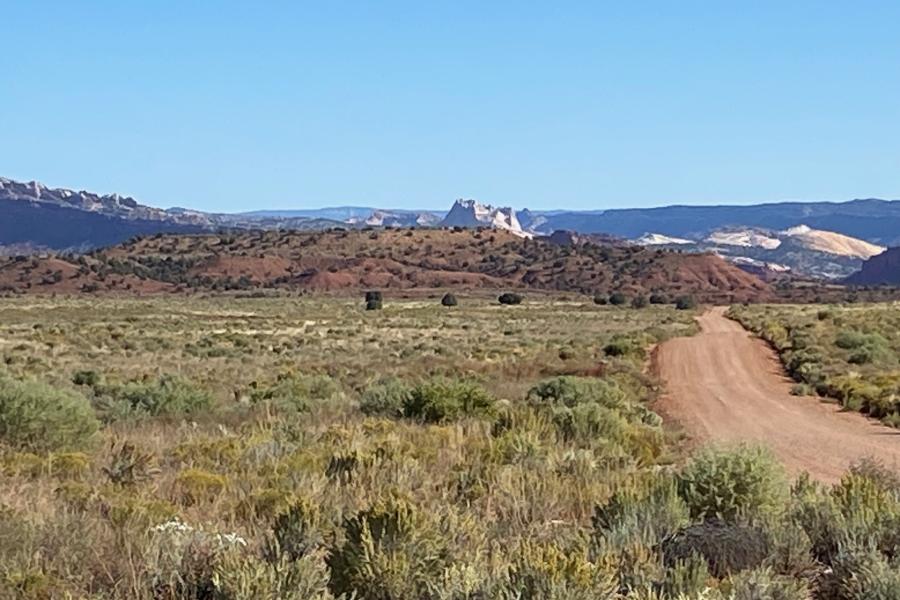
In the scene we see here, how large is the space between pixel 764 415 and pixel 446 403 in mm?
8293

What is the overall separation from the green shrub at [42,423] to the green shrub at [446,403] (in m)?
5.27

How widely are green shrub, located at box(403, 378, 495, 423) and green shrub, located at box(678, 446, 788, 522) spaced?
7.64 metres

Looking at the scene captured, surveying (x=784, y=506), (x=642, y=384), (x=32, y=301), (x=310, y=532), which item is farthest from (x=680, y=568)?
(x=32, y=301)

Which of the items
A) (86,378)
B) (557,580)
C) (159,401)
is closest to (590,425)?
(159,401)

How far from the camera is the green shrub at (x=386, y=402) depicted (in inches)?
680

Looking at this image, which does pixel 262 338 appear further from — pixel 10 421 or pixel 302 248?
pixel 302 248

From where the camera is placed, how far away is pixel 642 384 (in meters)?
27.9

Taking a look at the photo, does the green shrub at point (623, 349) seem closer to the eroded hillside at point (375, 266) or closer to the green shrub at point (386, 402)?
the green shrub at point (386, 402)

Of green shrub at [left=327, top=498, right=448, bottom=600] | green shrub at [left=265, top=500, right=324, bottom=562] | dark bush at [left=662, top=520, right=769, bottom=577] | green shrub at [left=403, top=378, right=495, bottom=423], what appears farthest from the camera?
green shrub at [left=403, top=378, right=495, bottom=423]

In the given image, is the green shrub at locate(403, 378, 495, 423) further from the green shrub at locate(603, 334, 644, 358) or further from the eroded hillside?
the eroded hillside

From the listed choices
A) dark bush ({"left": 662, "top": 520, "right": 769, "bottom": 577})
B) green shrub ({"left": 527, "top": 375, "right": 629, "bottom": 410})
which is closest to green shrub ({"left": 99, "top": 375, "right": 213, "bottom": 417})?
green shrub ({"left": 527, "top": 375, "right": 629, "bottom": 410})

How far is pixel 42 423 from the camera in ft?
40.6

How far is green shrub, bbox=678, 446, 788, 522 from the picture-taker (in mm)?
8180

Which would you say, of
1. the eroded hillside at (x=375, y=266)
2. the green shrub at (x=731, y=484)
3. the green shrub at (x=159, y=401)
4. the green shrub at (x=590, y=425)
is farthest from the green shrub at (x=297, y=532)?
the eroded hillside at (x=375, y=266)
